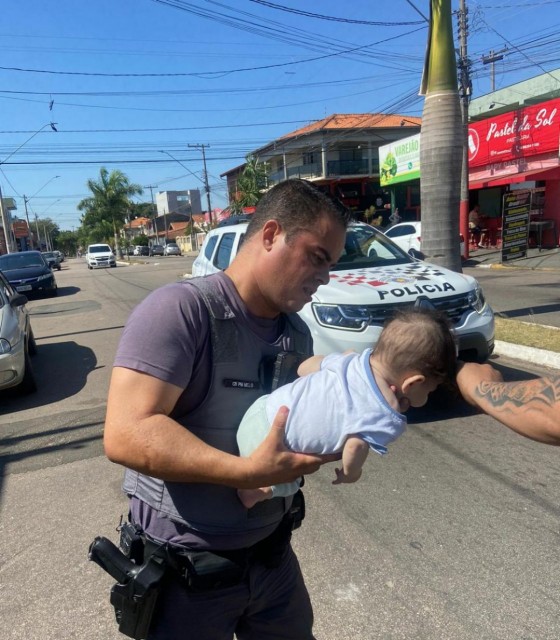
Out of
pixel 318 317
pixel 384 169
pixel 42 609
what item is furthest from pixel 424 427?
pixel 384 169

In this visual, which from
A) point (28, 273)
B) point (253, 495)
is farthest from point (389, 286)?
point (28, 273)

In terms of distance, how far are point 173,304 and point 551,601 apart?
236cm

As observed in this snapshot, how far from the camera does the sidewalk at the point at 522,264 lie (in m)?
6.54

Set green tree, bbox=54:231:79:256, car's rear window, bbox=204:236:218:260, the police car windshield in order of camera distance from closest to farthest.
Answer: the police car windshield < car's rear window, bbox=204:236:218:260 < green tree, bbox=54:231:79:256

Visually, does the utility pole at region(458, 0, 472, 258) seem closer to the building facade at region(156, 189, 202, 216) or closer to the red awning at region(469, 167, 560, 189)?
the red awning at region(469, 167, 560, 189)

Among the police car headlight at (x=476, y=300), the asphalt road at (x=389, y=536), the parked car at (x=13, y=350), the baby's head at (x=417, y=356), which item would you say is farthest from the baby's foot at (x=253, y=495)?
the parked car at (x=13, y=350)

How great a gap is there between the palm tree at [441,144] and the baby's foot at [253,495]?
757cm

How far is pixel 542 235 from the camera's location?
67.4 ft

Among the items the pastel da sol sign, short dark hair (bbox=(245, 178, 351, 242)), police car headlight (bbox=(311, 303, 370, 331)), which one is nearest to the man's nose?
short dark hair (bbox=(245, 178, 351, 242))

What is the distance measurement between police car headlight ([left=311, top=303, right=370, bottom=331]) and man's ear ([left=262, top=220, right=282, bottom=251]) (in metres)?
3.40

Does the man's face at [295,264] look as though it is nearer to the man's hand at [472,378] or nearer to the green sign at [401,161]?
the man's hand at [472,378]

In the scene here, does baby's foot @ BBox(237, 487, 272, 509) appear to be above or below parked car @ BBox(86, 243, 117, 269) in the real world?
above

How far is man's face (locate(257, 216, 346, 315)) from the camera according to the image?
4.99ft

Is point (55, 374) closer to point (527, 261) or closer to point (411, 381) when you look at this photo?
point (411, 381)
